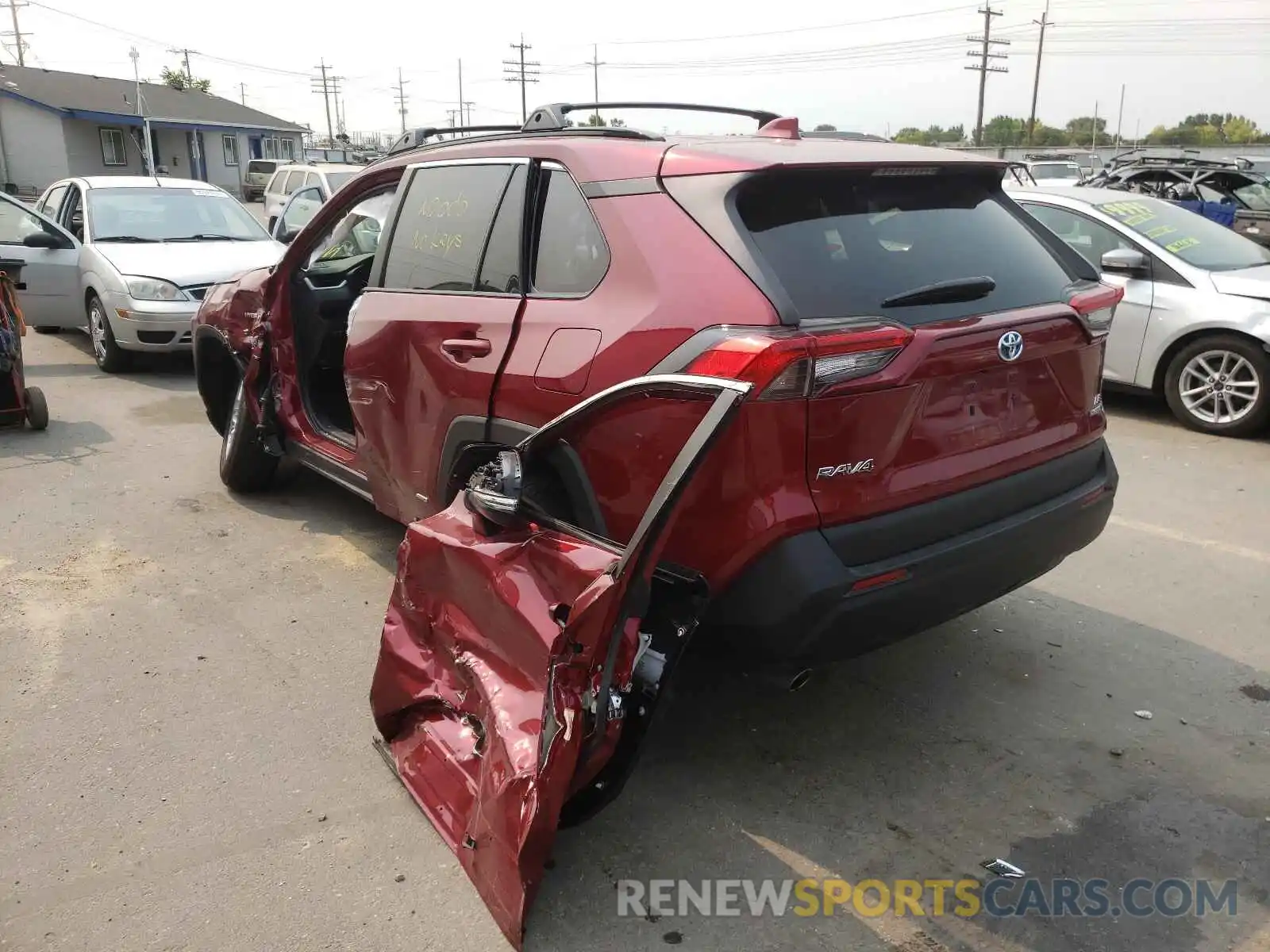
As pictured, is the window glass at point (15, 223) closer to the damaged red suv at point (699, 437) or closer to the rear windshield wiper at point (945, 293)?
the damaged red suv at point (699, 437)

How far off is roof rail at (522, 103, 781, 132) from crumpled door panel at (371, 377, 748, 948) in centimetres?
140

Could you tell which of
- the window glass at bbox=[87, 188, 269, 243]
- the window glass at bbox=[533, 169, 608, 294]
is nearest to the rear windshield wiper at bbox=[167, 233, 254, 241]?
the window glass at bbox=[87, 188, 269, 243]

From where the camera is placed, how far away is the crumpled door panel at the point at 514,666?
240cm

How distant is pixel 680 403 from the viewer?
254cm

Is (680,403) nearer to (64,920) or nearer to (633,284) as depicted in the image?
(633,284)

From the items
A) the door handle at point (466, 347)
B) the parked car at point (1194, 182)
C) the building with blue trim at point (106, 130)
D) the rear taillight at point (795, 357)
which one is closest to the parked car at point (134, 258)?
the door handle at point (466, 347)

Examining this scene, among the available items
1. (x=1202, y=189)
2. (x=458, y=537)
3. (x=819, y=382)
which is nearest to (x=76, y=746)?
(x=458, y=537)

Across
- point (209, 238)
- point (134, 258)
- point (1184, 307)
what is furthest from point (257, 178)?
point (1184, 307)

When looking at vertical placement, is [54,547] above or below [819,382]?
below

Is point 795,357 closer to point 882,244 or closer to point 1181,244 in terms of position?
point 882,244

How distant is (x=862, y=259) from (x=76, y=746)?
2933mm

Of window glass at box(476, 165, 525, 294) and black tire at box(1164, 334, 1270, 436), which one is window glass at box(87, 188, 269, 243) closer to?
window glass at box(476, 165, 525, 294)

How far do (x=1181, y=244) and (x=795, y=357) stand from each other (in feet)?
20.9

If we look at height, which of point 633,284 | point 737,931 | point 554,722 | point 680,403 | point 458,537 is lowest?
point 737,931
